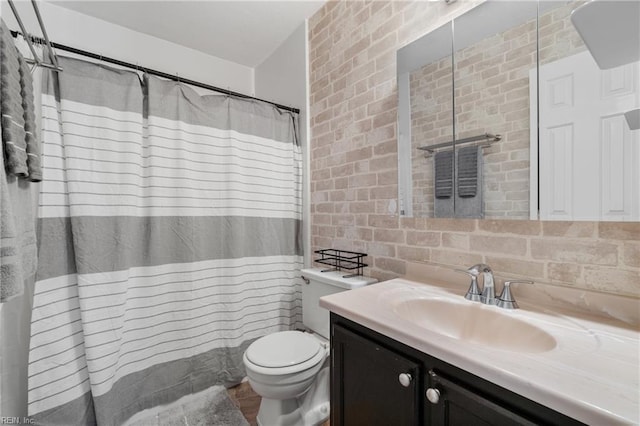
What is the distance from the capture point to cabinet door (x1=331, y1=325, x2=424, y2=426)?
2.68 feet

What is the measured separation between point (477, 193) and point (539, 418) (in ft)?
2.70

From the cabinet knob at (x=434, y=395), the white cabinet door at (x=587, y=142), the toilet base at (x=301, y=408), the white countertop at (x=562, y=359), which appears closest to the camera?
the white countertop at (x=562, y=359)

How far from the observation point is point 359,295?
1167mm

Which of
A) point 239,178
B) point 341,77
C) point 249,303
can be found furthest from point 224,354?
point 341,77

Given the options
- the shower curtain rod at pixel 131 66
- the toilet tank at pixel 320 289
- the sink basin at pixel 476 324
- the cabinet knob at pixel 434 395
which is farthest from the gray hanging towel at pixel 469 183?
the shower curtain rod at pixel 131 66

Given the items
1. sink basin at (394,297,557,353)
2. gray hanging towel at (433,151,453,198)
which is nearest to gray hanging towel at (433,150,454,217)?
gray hanging towel at (433,151,453,198)

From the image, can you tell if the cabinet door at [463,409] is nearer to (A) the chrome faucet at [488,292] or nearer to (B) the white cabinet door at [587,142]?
(A) the chrome faucet at [488,292]

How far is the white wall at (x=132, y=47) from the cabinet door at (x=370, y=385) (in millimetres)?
2165

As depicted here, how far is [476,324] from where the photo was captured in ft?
3.46

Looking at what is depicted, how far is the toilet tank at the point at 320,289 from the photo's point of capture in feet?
5.26

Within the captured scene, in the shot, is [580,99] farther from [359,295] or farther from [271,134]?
[271,134]

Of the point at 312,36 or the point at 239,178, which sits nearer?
the point at 239,178

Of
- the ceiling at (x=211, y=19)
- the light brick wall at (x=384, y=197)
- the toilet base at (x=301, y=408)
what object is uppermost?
the ceiling at (x=211, y=19)

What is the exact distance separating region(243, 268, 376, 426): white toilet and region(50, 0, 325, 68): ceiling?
1.88 m
